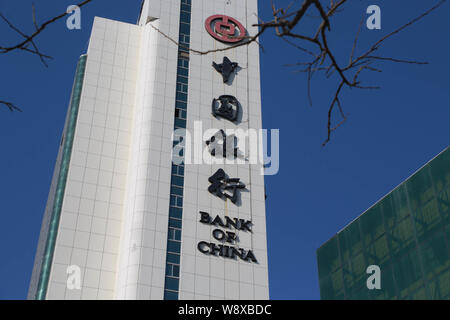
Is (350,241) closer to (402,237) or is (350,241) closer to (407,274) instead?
(402,237)

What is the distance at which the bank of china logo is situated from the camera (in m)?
61.6

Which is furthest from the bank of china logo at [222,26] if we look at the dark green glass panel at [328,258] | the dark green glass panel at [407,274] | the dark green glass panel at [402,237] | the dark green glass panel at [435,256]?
the dark green glass panel at [435,256]

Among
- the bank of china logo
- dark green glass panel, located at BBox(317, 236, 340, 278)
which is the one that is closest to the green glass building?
dark green glass panel, located at BBox(317, 236, 340, 278)

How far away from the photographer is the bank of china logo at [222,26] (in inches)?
2424

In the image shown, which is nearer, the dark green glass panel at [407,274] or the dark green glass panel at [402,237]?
the dark green glass panel at [407,274]

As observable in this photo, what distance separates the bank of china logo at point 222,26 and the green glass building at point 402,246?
20.1 metres

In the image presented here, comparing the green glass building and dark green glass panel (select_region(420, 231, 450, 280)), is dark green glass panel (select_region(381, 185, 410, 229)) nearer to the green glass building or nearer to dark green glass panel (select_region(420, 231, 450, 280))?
the green glass building

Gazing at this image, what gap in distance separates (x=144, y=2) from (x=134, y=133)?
16.6m

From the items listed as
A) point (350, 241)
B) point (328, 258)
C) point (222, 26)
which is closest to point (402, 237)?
point (350, 241)

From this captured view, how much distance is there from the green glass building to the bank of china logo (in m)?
20.1

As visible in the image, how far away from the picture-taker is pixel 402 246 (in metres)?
→ 54.8

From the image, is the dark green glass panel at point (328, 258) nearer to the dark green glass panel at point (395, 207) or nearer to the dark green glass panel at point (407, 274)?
the dark green glass panel at point (395, 207)
